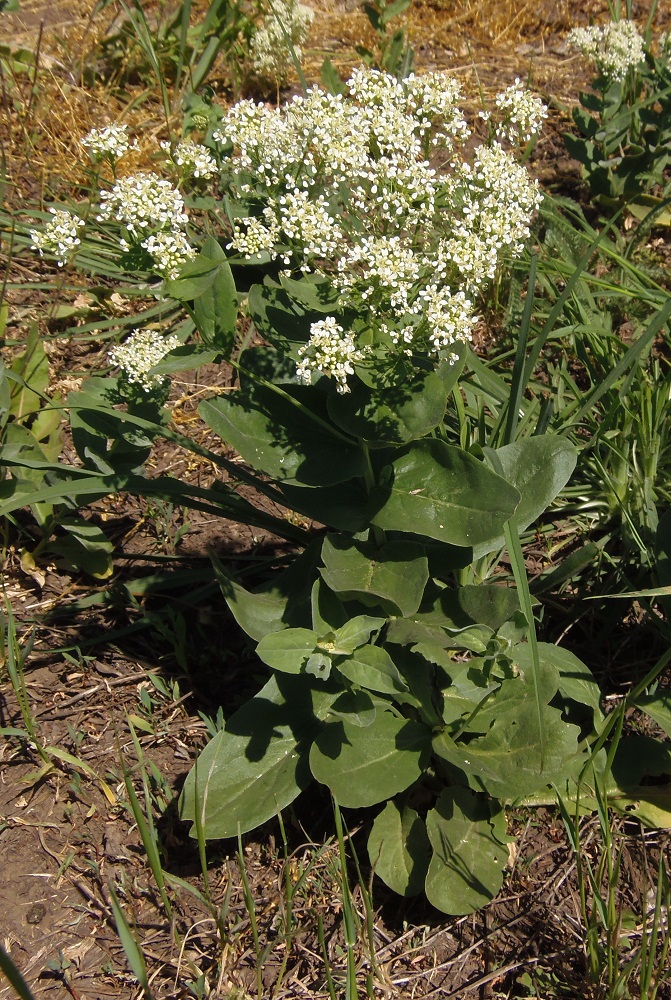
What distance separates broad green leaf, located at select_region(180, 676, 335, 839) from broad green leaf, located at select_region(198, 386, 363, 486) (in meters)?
0.59

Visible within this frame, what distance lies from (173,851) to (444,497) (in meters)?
1.21

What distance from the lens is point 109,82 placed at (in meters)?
4.48

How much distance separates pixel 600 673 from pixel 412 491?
1.05 metres

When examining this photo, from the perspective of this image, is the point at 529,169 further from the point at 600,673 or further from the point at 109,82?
the point at 600,673

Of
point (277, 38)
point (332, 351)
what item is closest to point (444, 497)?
point (332, 351)

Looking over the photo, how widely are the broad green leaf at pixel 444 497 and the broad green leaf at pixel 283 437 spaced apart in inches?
4.7

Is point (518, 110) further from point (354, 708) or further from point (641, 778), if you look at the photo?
point (641, 778)

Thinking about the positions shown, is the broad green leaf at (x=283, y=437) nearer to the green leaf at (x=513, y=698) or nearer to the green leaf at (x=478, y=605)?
the green leaf at (x=478, y=605)

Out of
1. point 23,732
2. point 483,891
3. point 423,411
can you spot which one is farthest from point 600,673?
point 23,732

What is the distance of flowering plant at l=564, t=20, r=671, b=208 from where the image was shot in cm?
348

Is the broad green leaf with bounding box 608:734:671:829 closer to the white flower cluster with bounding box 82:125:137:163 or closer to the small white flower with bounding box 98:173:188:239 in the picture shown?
the small white flower with bounding box 98:173:188:239

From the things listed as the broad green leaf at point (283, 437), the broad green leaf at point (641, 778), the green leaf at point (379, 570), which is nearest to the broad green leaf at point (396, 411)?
the broad green leaf at point (283, 437)

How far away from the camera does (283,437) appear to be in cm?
208

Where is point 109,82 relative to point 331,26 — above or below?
below
